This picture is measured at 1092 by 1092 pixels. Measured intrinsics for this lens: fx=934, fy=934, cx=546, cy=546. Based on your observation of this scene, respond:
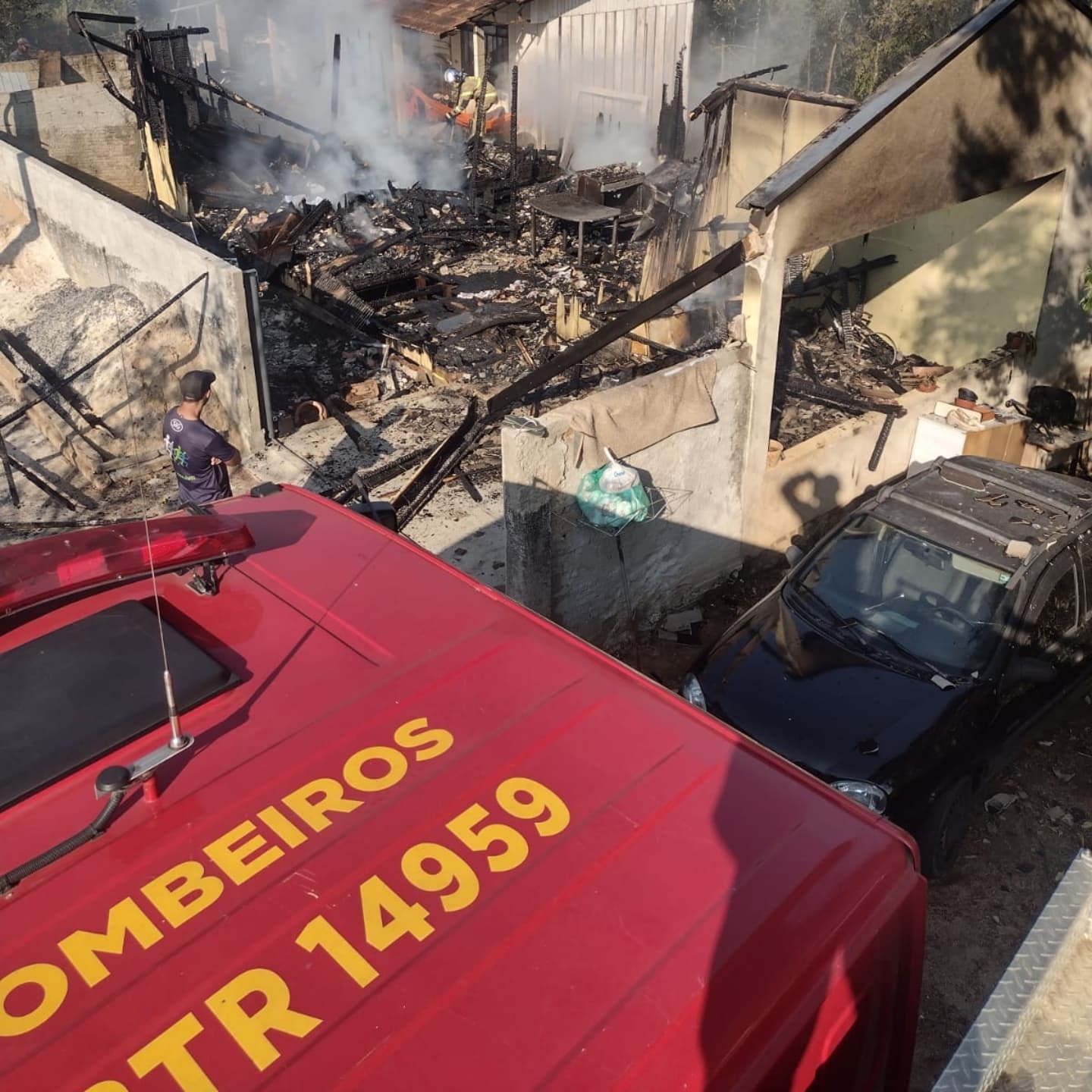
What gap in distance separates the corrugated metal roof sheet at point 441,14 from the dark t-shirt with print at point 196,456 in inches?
692

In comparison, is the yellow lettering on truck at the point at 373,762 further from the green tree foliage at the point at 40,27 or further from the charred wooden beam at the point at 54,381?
the green tree foliage at the point at 40,27

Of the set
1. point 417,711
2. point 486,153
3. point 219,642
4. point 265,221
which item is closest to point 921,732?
point 417,711

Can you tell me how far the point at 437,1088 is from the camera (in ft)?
6.28

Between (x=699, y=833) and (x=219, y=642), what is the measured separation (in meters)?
1.59

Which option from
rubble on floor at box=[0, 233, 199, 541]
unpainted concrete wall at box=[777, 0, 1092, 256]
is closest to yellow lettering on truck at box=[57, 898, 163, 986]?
unpainted concrete wall at box=[777, 0, 1092, 256]

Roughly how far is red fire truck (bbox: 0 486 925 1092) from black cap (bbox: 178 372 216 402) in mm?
3385

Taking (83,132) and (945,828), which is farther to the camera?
(83,132)

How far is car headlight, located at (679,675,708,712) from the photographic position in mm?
5664

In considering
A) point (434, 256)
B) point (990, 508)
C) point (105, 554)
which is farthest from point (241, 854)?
point (434, 256)

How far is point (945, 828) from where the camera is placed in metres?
5.36

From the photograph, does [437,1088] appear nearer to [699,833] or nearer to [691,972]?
[691,972]

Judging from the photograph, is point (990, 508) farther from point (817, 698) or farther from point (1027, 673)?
point (817, 698)

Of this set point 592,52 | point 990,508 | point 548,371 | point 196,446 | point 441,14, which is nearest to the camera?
point 990,508

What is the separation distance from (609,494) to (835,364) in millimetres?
5387
